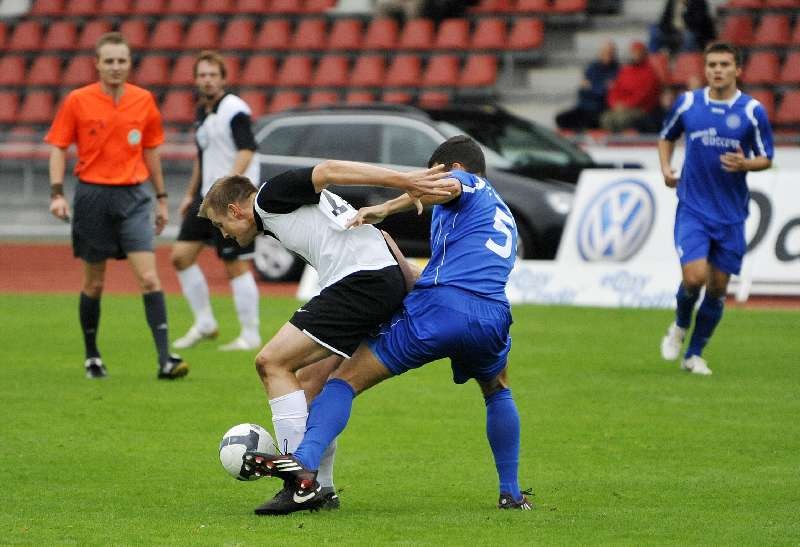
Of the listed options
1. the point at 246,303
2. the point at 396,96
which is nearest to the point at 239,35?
the point at 396,96

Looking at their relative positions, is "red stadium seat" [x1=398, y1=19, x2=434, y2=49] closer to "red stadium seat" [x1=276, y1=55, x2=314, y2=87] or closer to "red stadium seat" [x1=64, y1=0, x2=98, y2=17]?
"red stadium seat" [x1=276, y1=55, x2=314, y2=87]

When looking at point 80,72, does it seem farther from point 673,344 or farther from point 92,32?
point 673,344

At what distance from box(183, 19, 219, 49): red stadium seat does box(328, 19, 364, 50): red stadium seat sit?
94.0 inches

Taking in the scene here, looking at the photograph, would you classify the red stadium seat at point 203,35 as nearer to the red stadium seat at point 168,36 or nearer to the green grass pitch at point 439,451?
the red stadium seat at point 168,36

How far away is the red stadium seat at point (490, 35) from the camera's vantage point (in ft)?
82.1

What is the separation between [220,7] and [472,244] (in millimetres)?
22486

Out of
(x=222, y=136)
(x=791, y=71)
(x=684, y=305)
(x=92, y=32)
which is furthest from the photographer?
(x=92, y=32)

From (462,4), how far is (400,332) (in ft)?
66.6

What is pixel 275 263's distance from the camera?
18.6 m

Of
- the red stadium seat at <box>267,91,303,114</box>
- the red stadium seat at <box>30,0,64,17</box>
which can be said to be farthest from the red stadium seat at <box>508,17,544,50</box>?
the red stadium seat at <box>30,0,64,17</box>

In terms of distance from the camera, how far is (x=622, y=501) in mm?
6961

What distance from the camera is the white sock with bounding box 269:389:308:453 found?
657 centimetres

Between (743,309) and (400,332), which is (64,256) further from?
(400,332)

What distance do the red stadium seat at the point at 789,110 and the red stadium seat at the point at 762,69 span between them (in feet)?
1.66
